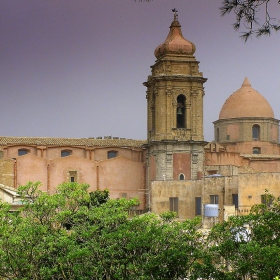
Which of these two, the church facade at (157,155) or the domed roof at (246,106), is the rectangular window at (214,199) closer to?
the church facade at (157,155)

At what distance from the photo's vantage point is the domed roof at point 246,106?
4622cm

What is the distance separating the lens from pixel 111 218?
744 inches

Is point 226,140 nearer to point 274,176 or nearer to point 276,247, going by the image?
point 274,176

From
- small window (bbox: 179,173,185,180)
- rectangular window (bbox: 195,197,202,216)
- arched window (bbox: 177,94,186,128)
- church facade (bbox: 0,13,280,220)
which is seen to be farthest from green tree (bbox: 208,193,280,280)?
arched window (bbox: 177,94,186,128)

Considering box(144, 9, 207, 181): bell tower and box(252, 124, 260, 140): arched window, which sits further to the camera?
box(252, 124, 260, 140): arched window

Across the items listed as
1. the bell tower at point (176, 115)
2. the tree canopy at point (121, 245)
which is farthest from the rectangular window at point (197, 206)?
the tree canopy at point (121, 245)

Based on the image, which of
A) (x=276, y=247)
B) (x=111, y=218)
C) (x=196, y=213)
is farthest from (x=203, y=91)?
(x=276, y=247)

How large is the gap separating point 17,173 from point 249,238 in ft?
79.2

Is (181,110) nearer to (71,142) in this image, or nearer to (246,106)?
(71,142)

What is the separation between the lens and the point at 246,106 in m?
46.3

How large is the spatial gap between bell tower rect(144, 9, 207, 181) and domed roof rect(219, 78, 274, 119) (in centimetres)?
644

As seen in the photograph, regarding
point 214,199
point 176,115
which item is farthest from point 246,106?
point 214,199

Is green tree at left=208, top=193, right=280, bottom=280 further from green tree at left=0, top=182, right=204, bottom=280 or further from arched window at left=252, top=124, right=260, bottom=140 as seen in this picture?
arched window at left=252, top=124, right=260, bottom=140

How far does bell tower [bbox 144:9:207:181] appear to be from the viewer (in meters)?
39.2
